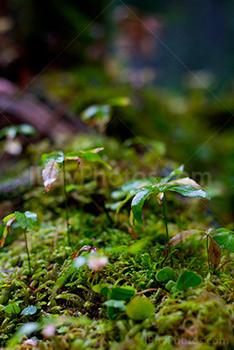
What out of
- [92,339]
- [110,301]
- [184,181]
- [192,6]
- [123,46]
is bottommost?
[92,339]

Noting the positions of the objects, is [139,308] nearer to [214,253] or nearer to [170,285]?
[170,285]

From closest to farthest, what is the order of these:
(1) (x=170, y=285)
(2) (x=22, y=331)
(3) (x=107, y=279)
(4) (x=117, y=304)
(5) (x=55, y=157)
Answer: (2) (x=22, y=331) → (4) (x=117, y=304) → (1) (x=170, y=285) → (3) (x=107, y=279) → (5) (x=55, y=157)

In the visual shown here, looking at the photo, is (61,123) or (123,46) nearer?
(61,123)

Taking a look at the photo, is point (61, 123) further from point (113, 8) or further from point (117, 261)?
point (117, 261)

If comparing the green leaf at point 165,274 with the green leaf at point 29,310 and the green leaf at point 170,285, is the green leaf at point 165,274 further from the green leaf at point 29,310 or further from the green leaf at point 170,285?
the green leaf at point 29,310

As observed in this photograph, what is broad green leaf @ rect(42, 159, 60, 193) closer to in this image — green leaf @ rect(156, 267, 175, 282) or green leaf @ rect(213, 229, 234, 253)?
green leaf @ rect(156, 267, 175, 282)

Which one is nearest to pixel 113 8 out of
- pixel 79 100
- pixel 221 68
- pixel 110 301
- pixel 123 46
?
pixel 123 46

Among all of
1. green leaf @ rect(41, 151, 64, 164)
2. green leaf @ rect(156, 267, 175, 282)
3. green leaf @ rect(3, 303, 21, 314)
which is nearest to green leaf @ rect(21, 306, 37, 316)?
green leaf @ rect(3, 303, 21, 314)

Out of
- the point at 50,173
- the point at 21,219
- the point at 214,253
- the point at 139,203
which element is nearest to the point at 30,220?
the point at 21,219
